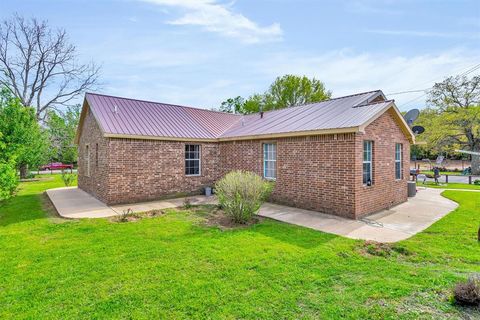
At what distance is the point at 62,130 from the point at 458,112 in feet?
151

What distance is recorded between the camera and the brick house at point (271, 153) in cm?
846

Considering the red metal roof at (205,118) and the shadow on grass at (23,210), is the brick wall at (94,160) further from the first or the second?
the shadow on grass at (23,210)

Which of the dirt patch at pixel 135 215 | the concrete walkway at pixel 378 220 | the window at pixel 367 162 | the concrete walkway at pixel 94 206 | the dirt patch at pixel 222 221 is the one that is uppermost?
the window at pixel 367 162

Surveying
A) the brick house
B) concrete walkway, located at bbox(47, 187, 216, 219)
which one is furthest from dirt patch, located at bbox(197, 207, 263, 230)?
the brick house

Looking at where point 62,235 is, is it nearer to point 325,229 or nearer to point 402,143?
point 325,229

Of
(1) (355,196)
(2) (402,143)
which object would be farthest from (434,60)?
(1) (355,196)

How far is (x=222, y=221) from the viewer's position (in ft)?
25.4

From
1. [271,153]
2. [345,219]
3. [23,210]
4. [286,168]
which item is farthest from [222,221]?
[23,210]

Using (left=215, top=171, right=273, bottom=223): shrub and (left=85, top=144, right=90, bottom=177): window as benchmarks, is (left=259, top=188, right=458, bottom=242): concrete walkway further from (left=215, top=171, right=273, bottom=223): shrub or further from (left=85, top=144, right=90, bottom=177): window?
(left=85, top=144, right=90, bottom=177): window

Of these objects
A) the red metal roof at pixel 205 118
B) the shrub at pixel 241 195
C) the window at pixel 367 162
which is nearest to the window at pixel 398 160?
the red metal roof at pixel 205 118

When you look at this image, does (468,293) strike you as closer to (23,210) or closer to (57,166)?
(23,210)

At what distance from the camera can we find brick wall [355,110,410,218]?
8164 millimetres

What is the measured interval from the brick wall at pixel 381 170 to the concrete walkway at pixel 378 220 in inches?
13.8

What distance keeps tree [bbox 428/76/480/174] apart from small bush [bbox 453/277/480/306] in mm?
34232
